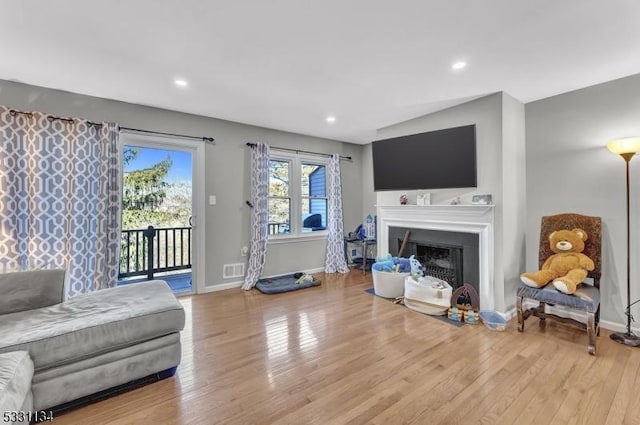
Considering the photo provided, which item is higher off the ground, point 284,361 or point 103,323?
point 103,323

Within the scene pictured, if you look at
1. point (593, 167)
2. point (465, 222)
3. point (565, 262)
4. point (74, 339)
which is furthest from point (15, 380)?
point (593, 167)

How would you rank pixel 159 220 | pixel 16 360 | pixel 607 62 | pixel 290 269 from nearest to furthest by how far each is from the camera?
pixel 16 360 → pixel 607 62 → pixel 159 220 → pixel 290 269

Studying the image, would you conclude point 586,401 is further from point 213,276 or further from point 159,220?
point 159,220

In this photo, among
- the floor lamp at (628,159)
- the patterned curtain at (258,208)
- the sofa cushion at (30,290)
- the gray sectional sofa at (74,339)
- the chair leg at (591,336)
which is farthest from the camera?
the patterned curtain at (258,208)

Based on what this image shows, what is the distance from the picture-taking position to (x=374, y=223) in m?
5.03

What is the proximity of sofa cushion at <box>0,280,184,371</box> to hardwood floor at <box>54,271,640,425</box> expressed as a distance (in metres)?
0.35

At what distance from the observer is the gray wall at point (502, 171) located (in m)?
2.82

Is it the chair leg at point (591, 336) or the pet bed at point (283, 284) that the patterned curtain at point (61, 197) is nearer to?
the pet bed at point (283, 284)

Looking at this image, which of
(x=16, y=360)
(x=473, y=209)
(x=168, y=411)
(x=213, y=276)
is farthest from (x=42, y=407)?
(x=473, y=209)

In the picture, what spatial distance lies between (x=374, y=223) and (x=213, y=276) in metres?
2.84

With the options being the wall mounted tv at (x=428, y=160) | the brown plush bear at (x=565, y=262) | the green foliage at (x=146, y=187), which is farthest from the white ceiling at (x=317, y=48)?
the brown plush bear at (x=565, y=262)

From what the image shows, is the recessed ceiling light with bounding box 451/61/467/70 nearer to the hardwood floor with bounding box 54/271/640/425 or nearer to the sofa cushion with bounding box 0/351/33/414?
the hardwood floor with bounding box 54/271/640/425

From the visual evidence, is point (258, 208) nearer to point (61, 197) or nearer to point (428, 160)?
point (61, 197)

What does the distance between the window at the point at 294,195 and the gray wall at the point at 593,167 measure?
9.91 feet
